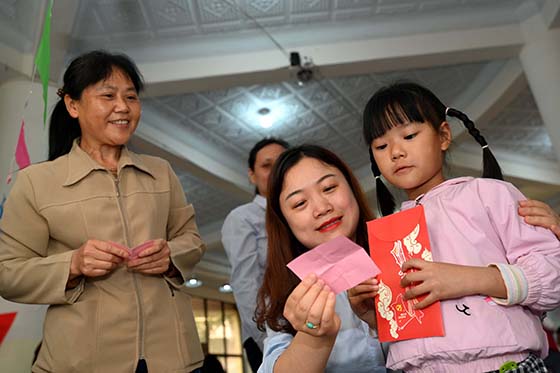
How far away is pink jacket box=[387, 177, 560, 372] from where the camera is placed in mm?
954

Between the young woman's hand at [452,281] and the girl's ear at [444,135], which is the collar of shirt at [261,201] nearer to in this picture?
the girl's ear at [444,135]

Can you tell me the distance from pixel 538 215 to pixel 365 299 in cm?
38

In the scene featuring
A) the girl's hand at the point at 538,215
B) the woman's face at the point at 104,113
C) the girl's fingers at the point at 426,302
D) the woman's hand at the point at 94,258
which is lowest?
the girl's fingers at the point at 426,302

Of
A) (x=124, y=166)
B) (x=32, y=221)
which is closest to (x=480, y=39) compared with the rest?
(x=124, y=166)

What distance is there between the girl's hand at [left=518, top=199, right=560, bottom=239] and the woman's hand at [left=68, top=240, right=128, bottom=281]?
0.90 metres

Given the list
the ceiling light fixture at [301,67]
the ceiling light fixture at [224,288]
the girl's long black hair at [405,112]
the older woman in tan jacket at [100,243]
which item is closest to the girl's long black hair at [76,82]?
the older woman in tan jacket at [100,243]

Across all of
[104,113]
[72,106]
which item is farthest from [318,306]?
[72,106]

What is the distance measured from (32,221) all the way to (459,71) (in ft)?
14.5

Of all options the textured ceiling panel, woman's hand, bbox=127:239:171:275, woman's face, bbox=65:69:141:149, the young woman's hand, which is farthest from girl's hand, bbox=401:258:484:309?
the textured ceiling panel

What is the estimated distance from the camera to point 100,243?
4.09 feet

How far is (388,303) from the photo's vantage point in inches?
41.1

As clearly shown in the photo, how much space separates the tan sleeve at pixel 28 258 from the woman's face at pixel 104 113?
0.79ft

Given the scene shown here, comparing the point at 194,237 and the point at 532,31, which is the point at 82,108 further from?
the point at 532,31

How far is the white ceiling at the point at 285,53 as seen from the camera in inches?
140
